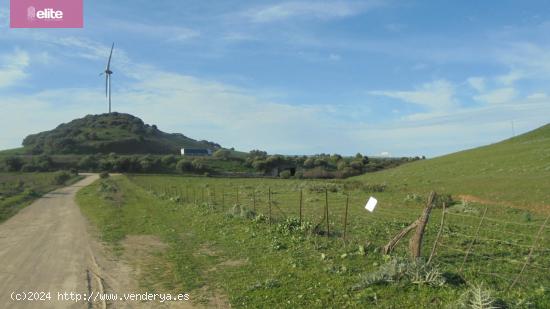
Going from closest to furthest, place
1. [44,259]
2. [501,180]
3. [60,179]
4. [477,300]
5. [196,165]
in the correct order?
[477,300]
[44,259]
[501,180]
[60,179]
[196,165]

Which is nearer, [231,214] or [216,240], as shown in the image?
[216,240]

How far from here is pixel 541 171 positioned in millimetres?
43188

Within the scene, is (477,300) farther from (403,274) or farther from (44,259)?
(44,259)

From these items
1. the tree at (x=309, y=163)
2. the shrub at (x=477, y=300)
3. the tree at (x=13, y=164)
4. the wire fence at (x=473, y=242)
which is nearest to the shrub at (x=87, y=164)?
the tree at (x=13, y=164)

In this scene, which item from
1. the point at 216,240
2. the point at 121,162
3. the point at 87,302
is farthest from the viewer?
the point at 121,162

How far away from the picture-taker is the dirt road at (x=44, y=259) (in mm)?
12203

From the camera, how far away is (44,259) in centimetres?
1670

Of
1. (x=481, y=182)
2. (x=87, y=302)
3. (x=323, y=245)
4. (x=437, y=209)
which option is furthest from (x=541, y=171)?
(x=87, y=302)

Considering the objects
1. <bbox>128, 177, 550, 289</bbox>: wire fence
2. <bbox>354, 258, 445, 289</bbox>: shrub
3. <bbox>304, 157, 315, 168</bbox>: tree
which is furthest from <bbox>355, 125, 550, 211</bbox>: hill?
<bbox>304, 157, 315, 168</bbox>: tree

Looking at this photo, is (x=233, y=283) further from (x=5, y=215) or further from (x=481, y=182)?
(x=481, y=182)

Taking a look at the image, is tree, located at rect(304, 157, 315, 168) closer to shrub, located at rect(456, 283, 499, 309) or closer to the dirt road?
the dirt road

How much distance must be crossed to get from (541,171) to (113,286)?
41970 mm

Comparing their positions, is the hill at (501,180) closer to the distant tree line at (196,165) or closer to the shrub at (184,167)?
the distant tree line at (196,165)

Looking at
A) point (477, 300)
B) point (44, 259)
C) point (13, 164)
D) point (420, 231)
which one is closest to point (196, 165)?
point (13, 164)
